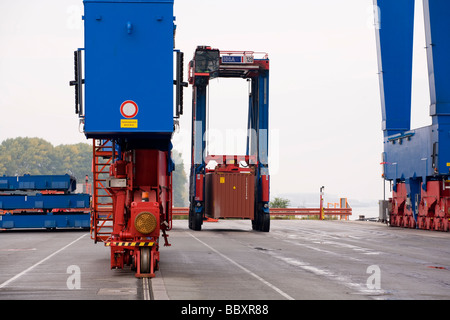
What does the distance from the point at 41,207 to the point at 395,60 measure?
23.6 metres

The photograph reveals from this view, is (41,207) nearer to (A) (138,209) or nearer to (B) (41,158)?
(A) (138,209)

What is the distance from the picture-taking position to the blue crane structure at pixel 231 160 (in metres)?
36.0

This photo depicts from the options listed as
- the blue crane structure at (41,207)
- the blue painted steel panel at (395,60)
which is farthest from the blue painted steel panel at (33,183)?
the blue painted steel panel at (395,60)

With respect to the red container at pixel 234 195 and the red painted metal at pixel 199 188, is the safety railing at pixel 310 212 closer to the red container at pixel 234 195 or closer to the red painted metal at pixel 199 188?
the red painted metal at pixel 199 188

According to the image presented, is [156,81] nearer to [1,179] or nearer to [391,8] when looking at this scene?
[1,179]

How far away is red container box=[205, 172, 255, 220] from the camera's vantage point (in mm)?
35844

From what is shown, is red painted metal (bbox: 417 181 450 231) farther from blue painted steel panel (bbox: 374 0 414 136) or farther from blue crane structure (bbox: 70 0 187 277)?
blue crane structure (bbox: 70 0 187 277)

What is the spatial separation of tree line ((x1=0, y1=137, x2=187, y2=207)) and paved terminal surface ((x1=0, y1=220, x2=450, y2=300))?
115 meters

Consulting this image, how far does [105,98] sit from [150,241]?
10.3ft

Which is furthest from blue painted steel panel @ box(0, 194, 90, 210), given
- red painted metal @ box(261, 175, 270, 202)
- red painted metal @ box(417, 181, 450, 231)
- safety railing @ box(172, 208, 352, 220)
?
safety railing @ box(172, 208, 352, 220)

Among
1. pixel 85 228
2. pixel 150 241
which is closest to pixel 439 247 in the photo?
pixel 150 241

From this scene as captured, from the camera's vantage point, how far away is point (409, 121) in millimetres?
46469
